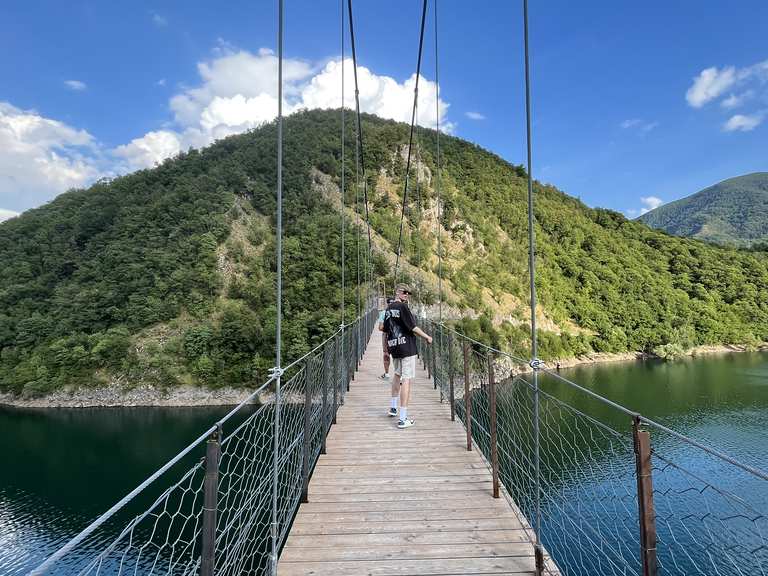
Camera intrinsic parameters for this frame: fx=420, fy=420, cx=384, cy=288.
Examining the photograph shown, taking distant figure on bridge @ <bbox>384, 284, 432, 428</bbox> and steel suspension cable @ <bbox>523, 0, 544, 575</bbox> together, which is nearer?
steel suspension cable @ <bbox>523, 0, 544, 575</bbox>

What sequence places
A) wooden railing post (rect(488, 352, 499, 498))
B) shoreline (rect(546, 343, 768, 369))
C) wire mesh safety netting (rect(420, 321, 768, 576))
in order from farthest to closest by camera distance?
1. shoreline (rect(546, 343, 768, 369))
2. wooden railing post (rect(488, 352, 499, 498))
3. wire mesh safety netting (rect(420, 321, 768, 576))

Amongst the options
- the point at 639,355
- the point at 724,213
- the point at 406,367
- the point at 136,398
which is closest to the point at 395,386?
the point at 406,367

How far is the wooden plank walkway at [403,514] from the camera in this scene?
1705mm

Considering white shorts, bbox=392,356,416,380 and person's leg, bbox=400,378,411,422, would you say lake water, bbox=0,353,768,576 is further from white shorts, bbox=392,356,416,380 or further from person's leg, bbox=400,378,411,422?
white shorts, bbox=392,356,416,380

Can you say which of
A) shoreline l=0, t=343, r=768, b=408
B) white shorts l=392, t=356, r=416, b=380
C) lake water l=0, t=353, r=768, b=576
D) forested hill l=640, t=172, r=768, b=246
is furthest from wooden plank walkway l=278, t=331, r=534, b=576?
forested hill l=640, t=172, r=768, b=246

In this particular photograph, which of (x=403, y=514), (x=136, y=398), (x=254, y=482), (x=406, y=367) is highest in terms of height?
(x=406, y=367)

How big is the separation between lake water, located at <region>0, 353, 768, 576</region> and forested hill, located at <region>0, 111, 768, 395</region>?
409cm

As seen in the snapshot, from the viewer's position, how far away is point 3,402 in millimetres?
23875

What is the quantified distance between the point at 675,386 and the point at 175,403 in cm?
2700

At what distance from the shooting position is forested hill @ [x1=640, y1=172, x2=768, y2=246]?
7606 cm

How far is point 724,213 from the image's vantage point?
281 ft

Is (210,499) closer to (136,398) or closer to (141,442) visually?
(141,442)

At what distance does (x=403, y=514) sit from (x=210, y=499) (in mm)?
1208

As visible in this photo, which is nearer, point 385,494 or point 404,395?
point 385,494
